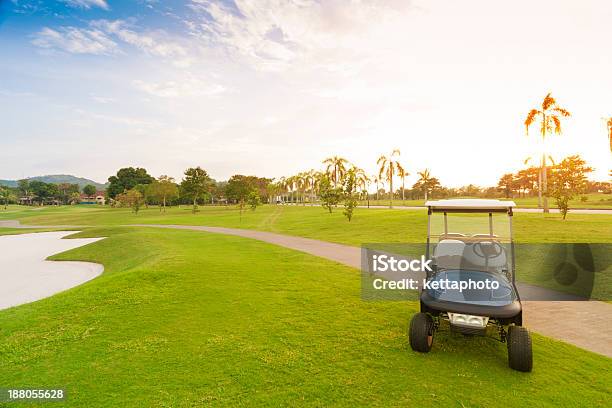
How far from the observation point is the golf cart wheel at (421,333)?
5.84 meters

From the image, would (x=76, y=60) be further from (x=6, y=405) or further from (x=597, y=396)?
(x=597, y=396)

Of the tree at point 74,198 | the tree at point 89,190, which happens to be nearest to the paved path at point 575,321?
the tree at point 74,198

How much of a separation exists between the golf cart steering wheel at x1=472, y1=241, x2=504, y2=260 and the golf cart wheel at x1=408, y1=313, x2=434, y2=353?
1.64 m

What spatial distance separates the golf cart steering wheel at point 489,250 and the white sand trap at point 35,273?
57.5 ft

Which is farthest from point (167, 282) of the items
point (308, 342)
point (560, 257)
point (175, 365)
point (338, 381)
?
point (560, 257)

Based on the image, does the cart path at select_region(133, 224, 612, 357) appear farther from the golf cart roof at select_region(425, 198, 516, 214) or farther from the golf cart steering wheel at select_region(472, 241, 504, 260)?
the golf cart roof at select_region(425, 198, 516, 214)

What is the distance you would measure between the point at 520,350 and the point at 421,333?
5.06 ft

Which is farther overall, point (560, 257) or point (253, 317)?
point (560, 257)

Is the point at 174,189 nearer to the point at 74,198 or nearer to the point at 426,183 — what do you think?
the point at 426,183

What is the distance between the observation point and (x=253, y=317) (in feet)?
26.0

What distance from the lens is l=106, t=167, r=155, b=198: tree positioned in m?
122

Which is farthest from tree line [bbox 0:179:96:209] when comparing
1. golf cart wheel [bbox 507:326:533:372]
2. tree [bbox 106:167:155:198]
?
golf cart wheel [bbox 507:326:533:372]

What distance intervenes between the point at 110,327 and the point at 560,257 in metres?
16.9

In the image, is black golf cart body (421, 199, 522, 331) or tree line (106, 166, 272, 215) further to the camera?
tree line (106, 166, 272, 215)
